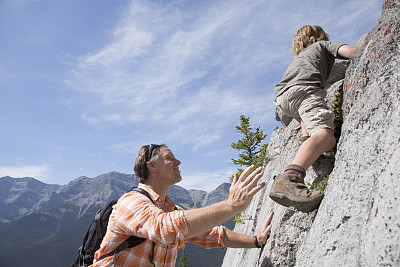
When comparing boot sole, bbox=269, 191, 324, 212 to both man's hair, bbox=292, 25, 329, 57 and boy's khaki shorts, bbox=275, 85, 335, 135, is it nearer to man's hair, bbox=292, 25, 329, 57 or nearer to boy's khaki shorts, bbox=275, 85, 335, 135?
boy's khaki shorts, bbox=275, 85, 335, 135

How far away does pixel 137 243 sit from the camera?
3871 mm

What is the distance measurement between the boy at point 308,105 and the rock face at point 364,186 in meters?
0.31

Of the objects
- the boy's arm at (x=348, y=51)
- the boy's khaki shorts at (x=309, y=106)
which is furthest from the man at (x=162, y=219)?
the boy's arm at (x=348, y=51)

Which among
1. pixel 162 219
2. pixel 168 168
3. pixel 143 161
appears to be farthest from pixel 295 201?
pixel 143 161

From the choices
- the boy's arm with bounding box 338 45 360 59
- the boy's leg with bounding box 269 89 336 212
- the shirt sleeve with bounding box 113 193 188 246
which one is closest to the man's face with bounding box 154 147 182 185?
the shirt sleeve with bounding box 113 193 188 246

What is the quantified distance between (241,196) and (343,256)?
1195 mm

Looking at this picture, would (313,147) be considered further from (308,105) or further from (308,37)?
(308,37)

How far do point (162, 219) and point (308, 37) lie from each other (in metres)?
4.56

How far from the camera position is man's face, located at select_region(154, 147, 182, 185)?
501 cm

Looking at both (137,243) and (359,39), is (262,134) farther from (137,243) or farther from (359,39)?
(137,243)

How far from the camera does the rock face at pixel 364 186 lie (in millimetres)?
2516

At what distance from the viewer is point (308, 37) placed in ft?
18.5

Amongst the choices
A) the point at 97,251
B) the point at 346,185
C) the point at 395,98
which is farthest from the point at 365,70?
the point at 97,251

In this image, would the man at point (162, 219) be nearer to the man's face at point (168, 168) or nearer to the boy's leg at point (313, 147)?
the man's face at point (168, 168)
